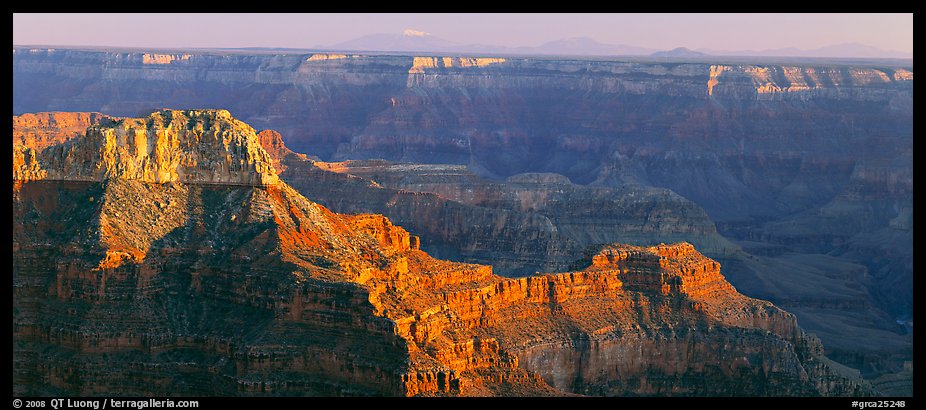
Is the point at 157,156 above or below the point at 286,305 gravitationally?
above

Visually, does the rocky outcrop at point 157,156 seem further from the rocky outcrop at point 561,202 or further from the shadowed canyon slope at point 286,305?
the rocky outcrop at point 561,202

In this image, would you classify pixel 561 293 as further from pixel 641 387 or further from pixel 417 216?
pixel 417 216

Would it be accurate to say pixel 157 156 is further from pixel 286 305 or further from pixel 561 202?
pixel 561 202

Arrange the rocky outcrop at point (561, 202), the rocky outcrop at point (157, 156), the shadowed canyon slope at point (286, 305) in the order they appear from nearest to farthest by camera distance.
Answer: the shadowed canyon slope at point (286, 305) → the rocky outcrop at point (157, 156) → the rocky outcrop at point (561, 202)

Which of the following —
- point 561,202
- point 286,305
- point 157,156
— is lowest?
point 286,305

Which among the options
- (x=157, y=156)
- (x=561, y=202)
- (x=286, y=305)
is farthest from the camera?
(x=561, y=202)

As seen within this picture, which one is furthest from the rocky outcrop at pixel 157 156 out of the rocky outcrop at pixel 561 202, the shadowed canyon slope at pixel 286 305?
the rocky outcrop at pixel 561 202

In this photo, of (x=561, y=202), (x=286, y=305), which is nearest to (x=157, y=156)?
(x=286, y=305)

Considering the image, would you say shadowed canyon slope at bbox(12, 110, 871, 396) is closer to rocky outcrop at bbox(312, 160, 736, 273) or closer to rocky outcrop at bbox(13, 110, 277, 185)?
rocky outcrop at bbox(13, 110, 277, 185)

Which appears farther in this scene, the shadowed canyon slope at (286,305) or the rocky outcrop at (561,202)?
the rocky outcrop at (561,202)
